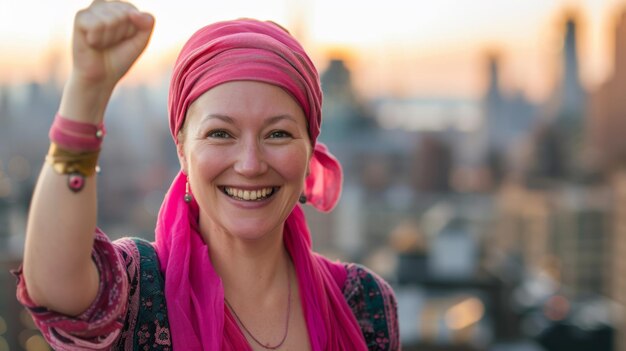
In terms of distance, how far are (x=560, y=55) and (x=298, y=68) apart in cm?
7154

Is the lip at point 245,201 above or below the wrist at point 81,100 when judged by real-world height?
below

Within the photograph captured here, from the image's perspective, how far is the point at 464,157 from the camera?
63188 mm

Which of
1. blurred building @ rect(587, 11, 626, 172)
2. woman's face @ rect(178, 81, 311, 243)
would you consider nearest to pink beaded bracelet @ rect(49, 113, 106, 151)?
woman's face @ rect(178, 81, 311, 243)

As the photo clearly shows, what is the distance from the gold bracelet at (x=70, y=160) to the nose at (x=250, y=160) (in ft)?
0.89

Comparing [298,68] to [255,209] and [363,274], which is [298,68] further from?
[363,274]

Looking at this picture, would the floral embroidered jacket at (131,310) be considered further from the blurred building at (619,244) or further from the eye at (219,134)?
the blurred building at (619,244)

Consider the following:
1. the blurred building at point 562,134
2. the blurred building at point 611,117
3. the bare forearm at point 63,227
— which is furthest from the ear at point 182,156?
the blurred building at point 562,134

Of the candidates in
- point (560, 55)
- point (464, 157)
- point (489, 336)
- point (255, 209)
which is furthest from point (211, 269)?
point (560, 55)

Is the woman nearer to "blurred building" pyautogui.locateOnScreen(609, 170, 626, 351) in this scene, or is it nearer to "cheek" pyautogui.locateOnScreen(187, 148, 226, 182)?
"cheek" pyautogui.locateOnScreen(187, 148, 226, 182)

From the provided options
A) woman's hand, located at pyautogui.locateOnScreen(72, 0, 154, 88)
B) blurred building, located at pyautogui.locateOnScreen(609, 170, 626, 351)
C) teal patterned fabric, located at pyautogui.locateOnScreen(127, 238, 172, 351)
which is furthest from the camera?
blurred building, located at pyautogui.locateOnScreen(609, 170, 626, 351)

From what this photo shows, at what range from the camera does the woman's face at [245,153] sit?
128 cm

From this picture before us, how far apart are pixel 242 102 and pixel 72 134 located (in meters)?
0.31

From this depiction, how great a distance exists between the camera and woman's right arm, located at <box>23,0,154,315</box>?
41.0 inches

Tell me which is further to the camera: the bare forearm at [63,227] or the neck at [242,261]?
the neck at [242,261]
